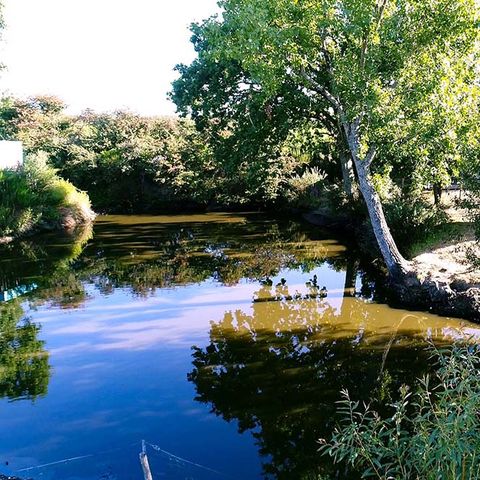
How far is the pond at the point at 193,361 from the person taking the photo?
5713 millimetres

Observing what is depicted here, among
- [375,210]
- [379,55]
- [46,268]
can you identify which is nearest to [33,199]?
[46,268]

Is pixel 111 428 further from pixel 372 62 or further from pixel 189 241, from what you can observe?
pixel 189 241

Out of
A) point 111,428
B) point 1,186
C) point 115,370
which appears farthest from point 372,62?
point 1,186

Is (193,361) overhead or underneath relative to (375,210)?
underneath

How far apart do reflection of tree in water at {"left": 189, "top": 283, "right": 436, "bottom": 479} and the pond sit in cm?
3

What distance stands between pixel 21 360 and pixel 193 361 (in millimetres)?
3077

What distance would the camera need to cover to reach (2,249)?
64.5ft

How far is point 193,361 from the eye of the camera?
824cm

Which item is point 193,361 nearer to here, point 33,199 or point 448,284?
point 448,284

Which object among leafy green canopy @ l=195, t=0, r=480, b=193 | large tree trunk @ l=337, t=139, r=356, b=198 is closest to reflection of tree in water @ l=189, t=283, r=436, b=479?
leafy green canopy @ l=195, t=0, r=480, b=193

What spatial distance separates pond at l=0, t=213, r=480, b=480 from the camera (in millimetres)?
5713

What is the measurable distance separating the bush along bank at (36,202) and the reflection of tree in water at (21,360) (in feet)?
40.3

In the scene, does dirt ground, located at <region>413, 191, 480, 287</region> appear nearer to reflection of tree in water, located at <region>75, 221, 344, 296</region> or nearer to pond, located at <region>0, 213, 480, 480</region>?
pond, located at <region>0, 213, 480, 480</region>

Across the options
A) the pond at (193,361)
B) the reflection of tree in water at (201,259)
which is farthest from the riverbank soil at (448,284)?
the reflection of tree in water at (201,259)
